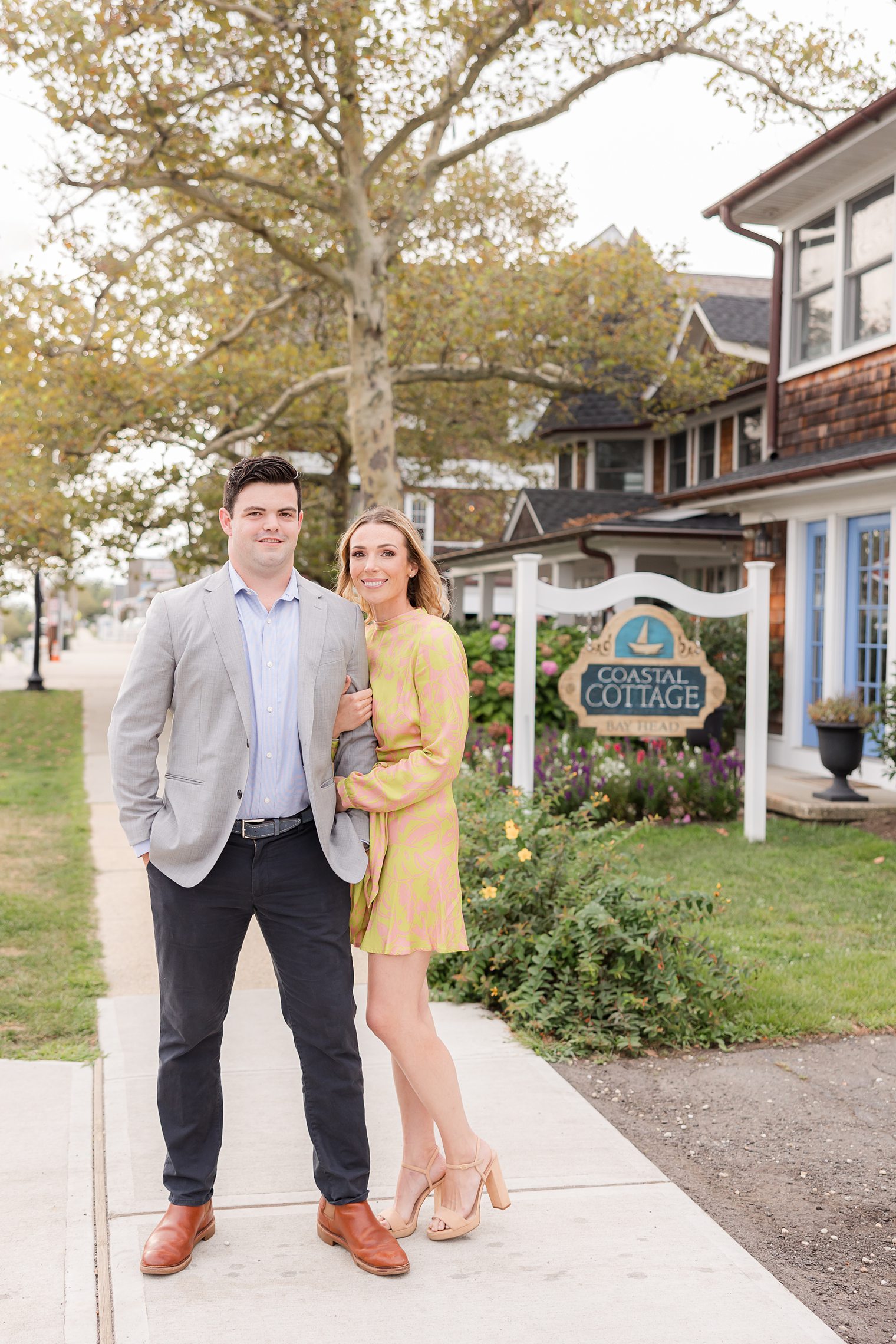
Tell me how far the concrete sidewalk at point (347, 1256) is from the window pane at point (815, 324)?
10.5m

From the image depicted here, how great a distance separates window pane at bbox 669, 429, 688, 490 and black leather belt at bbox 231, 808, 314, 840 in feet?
69.4

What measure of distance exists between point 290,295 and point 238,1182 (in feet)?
A: 54.5

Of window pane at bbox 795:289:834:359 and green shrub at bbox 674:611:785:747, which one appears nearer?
green shrub at bbox 674:611:785:747

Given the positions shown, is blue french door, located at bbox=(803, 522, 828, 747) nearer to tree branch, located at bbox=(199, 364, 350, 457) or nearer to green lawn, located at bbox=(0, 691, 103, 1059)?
tree branch, located at bbox=(199, 364, 350, 457)

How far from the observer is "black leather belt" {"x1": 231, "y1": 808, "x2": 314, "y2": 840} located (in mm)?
3086

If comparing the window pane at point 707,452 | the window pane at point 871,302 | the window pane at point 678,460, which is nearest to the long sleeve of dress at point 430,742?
the window pane at point 871,302

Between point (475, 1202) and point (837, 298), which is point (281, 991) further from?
point (837, 298)

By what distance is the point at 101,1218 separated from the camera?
11.1 feet

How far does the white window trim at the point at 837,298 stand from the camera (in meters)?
12.0

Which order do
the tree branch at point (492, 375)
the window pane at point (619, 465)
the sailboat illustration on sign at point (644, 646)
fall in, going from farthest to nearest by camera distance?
1. the window pane at point (619, 465)
2. the tree branch at point (492, 375)
3. the sailboat illustration on sign at point (644, 646)

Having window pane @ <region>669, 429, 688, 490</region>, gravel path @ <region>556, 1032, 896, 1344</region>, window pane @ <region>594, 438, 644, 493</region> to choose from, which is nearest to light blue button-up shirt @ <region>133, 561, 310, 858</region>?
gravel path @ <region>556, 1032, 896, 1344</region>

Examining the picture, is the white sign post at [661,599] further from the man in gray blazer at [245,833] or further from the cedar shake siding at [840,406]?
the man in gray blazer at [245,833]

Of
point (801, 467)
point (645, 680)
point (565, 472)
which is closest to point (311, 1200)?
point (645, 680)

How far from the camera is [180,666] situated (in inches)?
120
